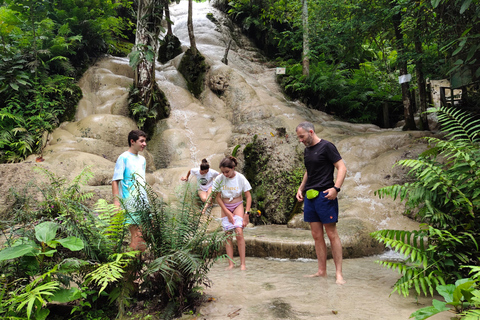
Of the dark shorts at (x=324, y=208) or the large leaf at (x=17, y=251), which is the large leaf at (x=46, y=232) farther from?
the dark shorts at (x=324, y=208)

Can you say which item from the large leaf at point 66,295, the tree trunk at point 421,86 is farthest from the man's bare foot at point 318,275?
the tree trunk at point 421,86

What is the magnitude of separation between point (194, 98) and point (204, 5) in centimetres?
1573

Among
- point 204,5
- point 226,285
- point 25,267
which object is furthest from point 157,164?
point 204,5

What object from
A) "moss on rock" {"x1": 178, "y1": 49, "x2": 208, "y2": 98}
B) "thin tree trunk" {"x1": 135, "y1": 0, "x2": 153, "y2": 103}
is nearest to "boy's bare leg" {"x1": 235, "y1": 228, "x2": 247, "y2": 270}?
"thin tree trunk" {"x1": 135, "y1": 0, "x2": 153, "y2": 103}

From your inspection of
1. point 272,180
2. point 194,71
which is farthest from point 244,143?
point 194,71

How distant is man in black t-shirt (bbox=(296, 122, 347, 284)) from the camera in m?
3.76

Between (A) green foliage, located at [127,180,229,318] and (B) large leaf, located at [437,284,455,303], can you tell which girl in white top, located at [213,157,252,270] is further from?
(B) large leaf, located at [437,284,455,303]

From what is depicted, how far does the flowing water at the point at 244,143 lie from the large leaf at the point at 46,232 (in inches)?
58.8

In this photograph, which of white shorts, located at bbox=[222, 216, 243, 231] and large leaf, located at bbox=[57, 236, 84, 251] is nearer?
large leaf, located at bbox=[57, 236, 84, 251]

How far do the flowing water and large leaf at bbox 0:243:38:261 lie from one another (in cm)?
157

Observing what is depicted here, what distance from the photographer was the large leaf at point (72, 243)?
253 centimetres

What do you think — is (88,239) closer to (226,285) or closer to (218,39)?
(226,285)

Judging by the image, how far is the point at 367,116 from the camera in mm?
14695

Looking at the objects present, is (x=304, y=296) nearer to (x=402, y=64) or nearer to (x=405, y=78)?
(x=405, y=78)
